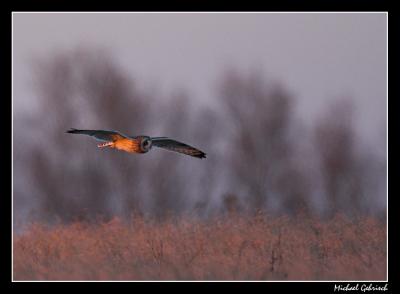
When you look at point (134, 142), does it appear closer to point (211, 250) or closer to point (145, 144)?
point (145, 144)

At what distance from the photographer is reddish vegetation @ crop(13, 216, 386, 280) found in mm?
9805

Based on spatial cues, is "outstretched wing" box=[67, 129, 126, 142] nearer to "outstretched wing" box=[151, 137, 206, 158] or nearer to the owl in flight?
the owl in flight

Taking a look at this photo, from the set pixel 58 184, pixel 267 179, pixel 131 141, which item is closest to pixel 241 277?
pixel 131 141

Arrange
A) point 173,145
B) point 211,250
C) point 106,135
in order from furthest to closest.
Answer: point 173,145 < point 106,135 < point 211,250

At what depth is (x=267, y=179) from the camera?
64.6 ft

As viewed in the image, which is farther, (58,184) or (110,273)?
(58,184)

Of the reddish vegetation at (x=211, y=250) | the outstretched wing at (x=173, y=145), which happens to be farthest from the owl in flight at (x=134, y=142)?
the reddish vegetation at (x=211, y=250)

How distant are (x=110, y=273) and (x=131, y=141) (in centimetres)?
155

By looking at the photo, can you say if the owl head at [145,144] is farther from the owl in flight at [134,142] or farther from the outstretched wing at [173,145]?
the outstretched wing at [173,145]

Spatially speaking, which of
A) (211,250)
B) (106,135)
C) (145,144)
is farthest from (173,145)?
(211,250)

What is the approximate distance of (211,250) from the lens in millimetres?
10234
